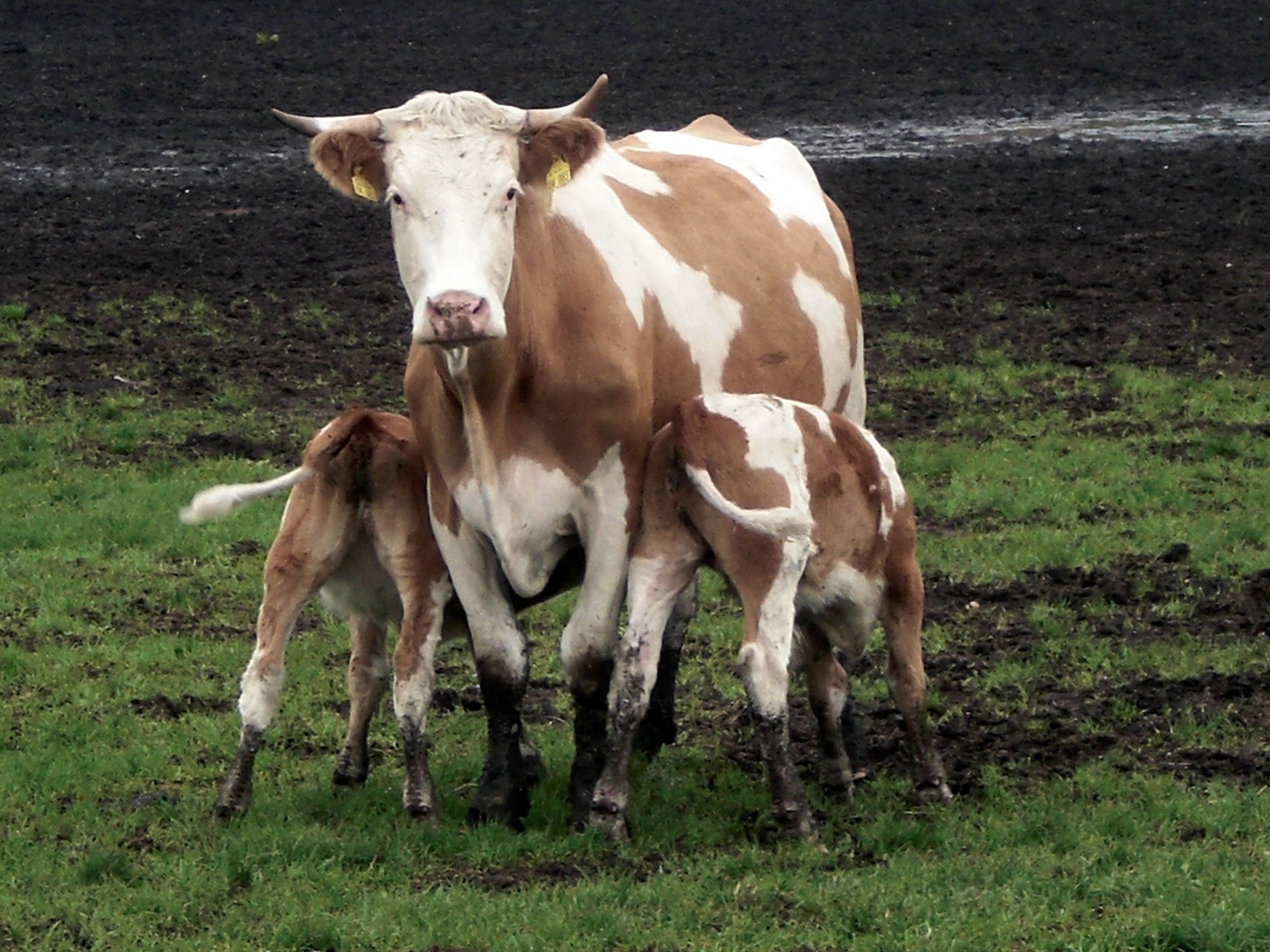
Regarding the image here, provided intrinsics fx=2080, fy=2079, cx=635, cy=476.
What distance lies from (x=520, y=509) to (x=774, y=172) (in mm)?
2862

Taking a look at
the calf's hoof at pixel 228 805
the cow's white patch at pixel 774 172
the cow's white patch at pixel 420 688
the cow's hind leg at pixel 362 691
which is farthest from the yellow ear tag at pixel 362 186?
the cow's white patch at pixel 774 172

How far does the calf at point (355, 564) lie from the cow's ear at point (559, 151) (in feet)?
3.63

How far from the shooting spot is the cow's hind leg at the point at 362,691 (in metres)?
7.20

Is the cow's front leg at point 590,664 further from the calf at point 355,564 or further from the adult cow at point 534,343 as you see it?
the calf at point 355,564

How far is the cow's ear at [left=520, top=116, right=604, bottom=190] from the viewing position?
21.2 feet

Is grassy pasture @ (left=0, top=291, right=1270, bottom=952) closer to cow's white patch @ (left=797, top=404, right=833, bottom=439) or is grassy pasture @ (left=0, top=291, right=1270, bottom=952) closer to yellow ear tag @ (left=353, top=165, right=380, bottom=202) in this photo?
cow's white patch @ (left=797, top=404, right=833, bottom=439)

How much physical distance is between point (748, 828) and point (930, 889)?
983 mm

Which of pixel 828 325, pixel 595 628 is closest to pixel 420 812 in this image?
pixel 595 628

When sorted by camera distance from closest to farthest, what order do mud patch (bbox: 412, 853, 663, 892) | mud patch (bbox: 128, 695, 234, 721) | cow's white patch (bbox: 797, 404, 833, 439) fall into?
mud patch (bbox: 412, 853, 663, 892)
cow's white patch (bbox: 797, 404, 833, 439)
mud patch (bbox: 128, 695, 234, 721)

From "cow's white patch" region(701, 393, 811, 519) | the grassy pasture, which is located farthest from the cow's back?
the grassy pasture

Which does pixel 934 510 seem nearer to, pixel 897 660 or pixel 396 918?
pixel 897 660

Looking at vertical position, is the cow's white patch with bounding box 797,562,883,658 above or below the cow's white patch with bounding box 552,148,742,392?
below

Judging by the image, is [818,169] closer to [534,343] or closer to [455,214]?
[534,343]

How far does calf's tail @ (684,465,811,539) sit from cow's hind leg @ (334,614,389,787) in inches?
60.0
